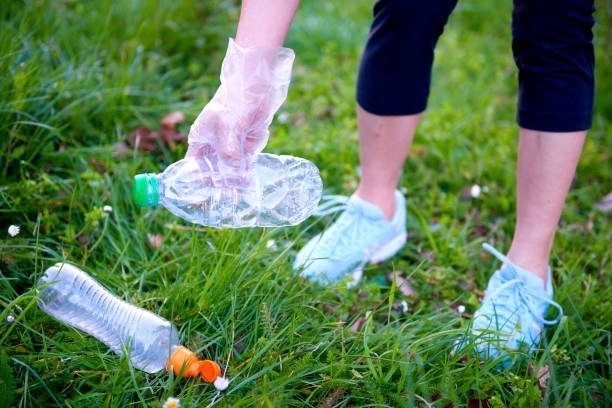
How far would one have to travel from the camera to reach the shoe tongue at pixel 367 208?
6.81ft

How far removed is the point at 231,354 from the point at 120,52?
172 centimetres

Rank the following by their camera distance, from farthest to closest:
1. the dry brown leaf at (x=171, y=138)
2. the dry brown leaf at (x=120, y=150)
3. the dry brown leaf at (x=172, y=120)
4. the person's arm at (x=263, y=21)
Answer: the dry brown leaf at (x=172, y=120)
the dry brown leaf at (x=171, y=138)
the dry brown leaf at (x=120, y=150)
the person's arm at (x=263, y=21)

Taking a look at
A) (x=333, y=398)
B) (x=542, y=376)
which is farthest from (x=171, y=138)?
(x=542, y=376)

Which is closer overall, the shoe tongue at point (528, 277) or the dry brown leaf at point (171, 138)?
the shoe tongue at point (528, 277)

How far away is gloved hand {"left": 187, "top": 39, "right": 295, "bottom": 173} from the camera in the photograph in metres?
1.44

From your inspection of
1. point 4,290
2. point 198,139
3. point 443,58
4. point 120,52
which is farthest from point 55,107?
point 443,58

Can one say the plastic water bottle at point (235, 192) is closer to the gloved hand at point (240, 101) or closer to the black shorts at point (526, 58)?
the gloved hand at point (240, 101)

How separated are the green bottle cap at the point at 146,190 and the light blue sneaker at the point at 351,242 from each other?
0.61 metres

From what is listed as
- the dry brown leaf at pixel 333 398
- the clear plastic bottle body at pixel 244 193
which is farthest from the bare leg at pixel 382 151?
the dry brown leaf at pixel 333 398

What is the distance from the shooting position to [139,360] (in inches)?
60.9

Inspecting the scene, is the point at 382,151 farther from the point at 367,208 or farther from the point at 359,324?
the point at 359,324

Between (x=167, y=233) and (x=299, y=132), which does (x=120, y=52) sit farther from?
(x=167, y=233)

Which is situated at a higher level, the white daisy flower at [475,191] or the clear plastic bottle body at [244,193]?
the clear plastic bottle body at [244,193]

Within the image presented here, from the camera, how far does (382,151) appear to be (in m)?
2.02
